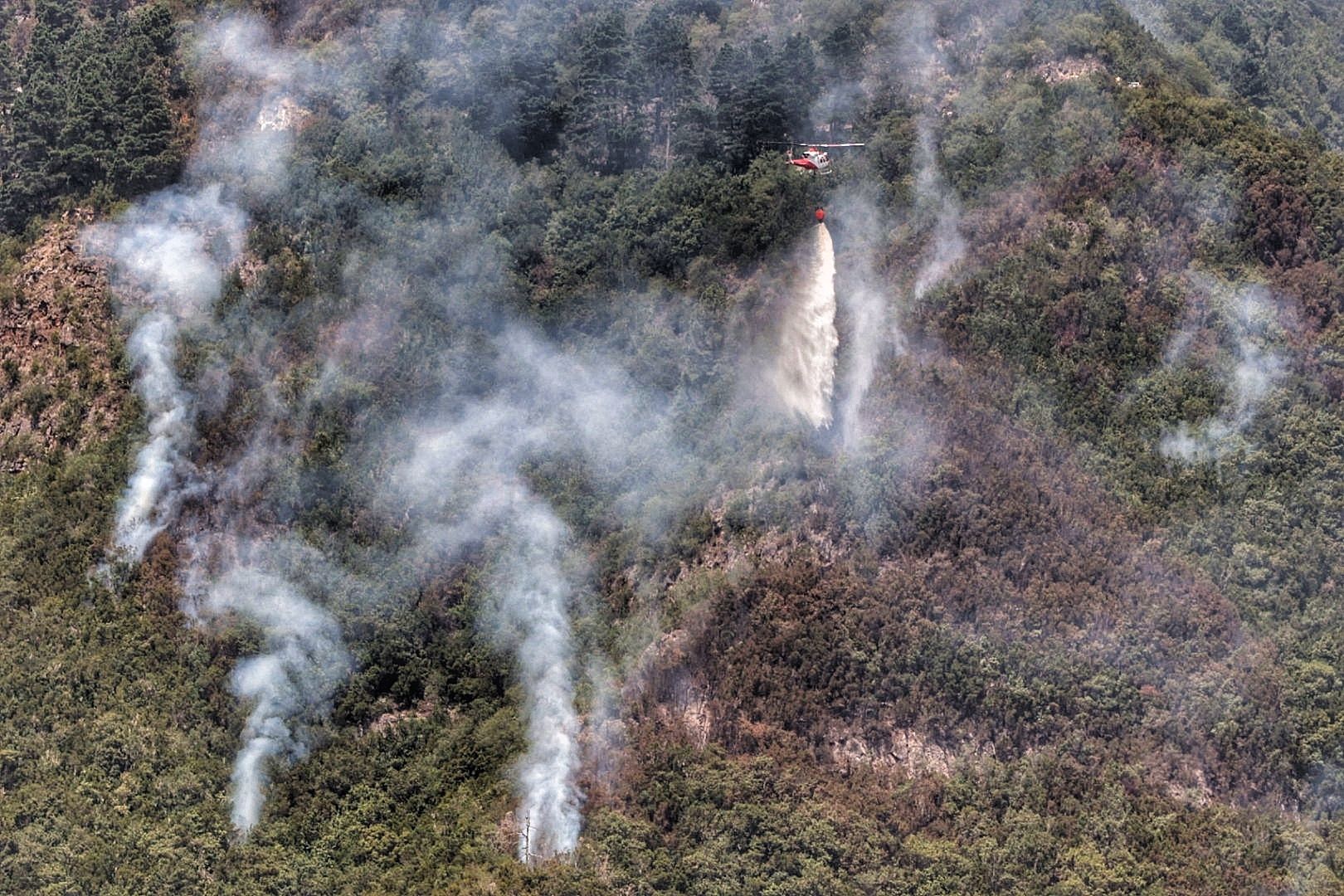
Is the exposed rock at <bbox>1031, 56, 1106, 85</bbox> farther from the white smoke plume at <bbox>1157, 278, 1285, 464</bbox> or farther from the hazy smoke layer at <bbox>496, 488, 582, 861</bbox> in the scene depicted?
the hazy smoke layer at <bbox>496, 488, 582, 861</bbox>

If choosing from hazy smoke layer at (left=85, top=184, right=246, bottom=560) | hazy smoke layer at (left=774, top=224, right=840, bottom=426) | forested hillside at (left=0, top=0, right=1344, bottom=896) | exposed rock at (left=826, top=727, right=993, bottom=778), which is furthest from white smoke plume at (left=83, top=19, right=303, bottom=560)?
exposed rock at (left=826, top=727, right=993, bottom=778)

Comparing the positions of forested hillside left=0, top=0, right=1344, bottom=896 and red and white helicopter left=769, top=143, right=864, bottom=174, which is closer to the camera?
forested hillside left=0, top=0, right=1344, bottom=896

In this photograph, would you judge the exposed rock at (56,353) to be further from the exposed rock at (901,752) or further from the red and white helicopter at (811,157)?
the exposed rock at (901,752)

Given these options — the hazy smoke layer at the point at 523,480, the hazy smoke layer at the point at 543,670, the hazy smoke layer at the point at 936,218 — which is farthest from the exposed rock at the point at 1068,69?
the hazy smoke layer at the point at 543,670

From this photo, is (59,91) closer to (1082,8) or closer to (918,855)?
(1082,8)

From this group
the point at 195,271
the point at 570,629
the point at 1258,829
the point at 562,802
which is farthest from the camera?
the point at 195,271

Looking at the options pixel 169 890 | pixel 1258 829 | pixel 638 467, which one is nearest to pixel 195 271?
pixel 638 467
